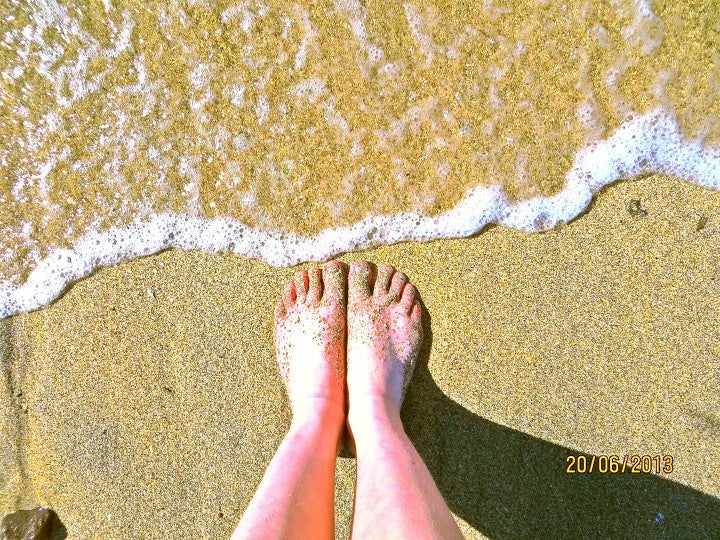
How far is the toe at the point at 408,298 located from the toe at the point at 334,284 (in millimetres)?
257

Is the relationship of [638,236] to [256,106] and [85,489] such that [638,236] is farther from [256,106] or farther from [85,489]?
[85,489]

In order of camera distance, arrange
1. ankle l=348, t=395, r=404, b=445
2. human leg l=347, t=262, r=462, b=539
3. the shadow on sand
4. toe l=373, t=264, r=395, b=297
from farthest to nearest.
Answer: toe l=373, t=264, r=395, b=297 < the shadow on sand < ankle l=348, t=395, r=404, b=445 < human leg l=347, t=262, r=462, b=539

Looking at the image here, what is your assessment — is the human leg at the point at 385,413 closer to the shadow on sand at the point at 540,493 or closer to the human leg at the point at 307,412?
the human leg at the point at 307,412

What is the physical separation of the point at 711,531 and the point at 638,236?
119cm

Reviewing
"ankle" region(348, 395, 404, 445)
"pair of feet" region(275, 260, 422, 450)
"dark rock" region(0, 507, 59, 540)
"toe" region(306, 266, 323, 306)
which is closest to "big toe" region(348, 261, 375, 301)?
"pair of feet" region(275, 260, 422, 450)

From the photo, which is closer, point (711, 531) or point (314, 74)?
point (711, 531)

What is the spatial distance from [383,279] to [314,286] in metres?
0.29

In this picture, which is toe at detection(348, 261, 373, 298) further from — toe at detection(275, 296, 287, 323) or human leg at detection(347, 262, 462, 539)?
toe at detection(275, 296, 287, 323)

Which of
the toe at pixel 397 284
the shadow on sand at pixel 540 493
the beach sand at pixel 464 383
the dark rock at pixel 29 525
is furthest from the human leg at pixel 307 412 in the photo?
the dark rock at pixel 29 525

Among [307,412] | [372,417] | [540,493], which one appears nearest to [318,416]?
[307,412]

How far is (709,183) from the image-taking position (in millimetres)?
1971

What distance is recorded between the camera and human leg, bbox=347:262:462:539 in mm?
1456

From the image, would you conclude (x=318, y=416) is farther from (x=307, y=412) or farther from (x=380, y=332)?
(x=380, y=332)

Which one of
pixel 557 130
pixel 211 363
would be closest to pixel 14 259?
pixel 211 363
